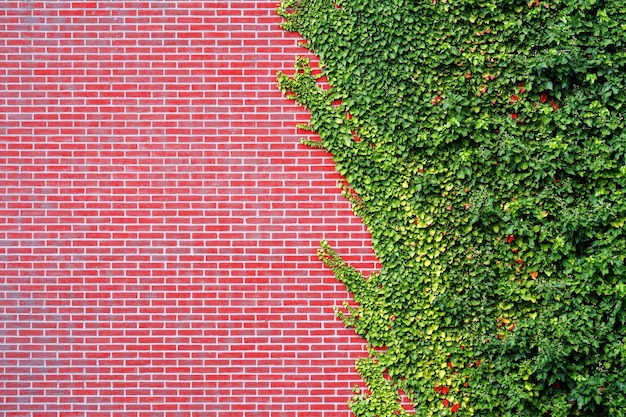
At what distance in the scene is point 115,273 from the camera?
5.04 metres

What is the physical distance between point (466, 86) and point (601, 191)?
130 cm

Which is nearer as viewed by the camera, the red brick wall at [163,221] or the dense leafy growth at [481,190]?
the dense leafy growth at [481,190]

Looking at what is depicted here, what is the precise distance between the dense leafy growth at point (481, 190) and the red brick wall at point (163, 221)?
26cm

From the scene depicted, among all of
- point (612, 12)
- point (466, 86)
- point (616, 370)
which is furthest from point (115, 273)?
point (612, 12)

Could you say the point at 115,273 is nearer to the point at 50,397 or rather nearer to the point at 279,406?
the point at 50,397

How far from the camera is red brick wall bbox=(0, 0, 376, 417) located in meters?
5.02

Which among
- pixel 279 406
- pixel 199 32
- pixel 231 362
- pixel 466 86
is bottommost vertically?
pixel 279 406

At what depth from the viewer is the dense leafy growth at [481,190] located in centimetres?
477

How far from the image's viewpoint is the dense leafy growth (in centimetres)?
477

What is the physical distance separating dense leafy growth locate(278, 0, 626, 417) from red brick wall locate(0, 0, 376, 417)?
263mm

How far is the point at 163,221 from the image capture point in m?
5.04

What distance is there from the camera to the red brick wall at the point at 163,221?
502 cm

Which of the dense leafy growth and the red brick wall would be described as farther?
the red brick wall

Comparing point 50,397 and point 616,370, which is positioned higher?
point 50,397
